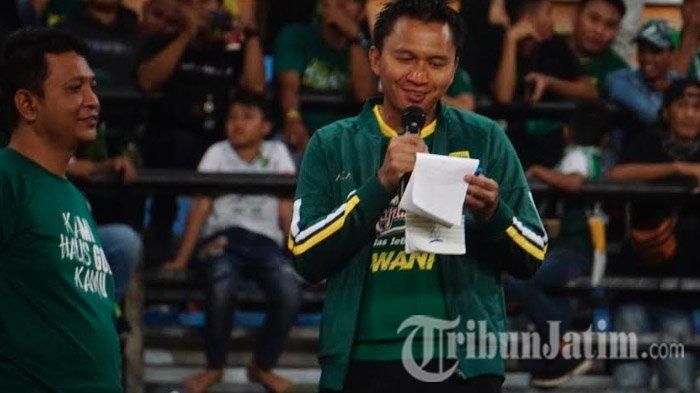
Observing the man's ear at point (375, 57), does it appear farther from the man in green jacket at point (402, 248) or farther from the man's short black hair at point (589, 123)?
the man's short black hair at point (589, 123)

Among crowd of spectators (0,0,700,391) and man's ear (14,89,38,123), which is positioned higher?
man's ear (14,89,38,123)

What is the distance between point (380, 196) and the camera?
455 centimetres

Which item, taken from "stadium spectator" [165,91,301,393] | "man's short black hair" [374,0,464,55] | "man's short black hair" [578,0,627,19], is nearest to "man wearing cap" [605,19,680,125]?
"man's short black hair" [578,0,627,19]

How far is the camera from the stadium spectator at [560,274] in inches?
317

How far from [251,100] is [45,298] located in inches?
152

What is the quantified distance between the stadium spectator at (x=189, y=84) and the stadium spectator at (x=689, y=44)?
2.64m

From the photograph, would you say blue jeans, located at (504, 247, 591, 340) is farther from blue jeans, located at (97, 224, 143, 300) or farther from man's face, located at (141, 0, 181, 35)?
man's face, located at (141, 0, 181, 35)

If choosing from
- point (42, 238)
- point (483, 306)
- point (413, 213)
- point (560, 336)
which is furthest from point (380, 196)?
point (560, 336)

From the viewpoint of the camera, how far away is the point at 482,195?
4477 millimetres

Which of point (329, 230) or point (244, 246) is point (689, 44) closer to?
point (244, 246)

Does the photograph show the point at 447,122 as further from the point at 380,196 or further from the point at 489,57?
the point at 489,57

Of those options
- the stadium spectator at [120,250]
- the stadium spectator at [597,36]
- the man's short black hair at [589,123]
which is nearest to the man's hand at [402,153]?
the stadium spectator at [120,250]

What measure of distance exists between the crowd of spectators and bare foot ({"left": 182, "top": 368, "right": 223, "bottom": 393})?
0.01 meters

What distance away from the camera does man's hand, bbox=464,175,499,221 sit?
4465 millimetres
